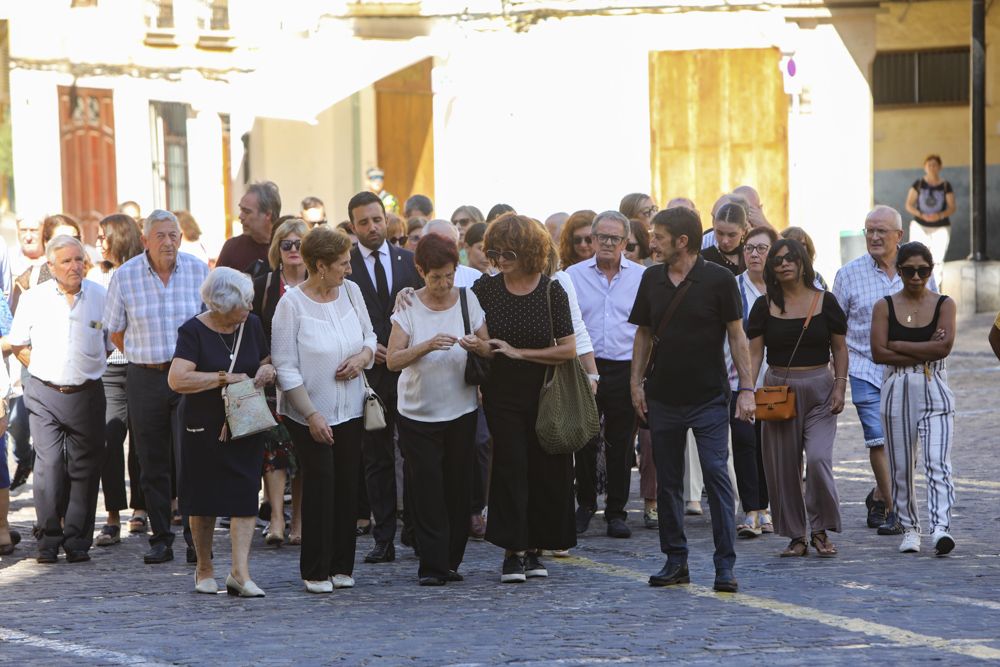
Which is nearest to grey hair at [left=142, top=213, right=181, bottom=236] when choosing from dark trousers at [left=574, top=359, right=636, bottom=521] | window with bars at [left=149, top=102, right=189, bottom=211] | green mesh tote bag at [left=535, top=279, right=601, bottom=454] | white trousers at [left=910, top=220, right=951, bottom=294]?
green mesh tote bag at [left=535, top=279, right=601, bottom=454]

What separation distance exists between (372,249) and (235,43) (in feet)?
58.7

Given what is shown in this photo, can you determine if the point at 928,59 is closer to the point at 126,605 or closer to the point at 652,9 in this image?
the point at 652,9

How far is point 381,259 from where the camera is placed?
35.4 feet

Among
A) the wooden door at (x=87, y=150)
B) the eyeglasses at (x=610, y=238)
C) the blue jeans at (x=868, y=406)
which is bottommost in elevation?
the blue jeans at (x=868, y=406)

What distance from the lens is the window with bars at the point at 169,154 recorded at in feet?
88.8

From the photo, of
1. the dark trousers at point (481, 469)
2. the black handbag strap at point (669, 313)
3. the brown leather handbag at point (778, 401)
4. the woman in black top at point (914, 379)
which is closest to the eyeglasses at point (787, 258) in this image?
the brown leather handbag at point (778, 401)

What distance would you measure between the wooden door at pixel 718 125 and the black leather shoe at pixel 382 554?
16523 mm

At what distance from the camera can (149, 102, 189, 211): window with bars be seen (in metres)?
27.1

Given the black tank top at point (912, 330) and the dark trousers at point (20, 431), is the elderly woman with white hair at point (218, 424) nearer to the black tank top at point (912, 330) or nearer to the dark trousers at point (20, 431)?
the black tank top at point (912, 330)

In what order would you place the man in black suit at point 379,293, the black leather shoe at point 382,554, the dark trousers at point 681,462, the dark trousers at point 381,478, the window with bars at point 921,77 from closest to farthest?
the dark trousers at point 681,462 < the black leather shoe at point 382,554 < the dark trousers at point 381,478 < the man in black suit at point 379,293 < the window with bars at point 921,77

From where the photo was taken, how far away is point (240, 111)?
25.3 m

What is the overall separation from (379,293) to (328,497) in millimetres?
2076

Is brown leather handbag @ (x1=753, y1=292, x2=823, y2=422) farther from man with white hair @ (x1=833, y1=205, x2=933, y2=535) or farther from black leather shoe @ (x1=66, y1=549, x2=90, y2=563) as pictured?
black leather shoe @ (x1=66, y1=549, x2=90, y2=563)

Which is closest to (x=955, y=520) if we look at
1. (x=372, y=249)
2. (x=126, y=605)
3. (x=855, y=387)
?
(x=855, y=387)
